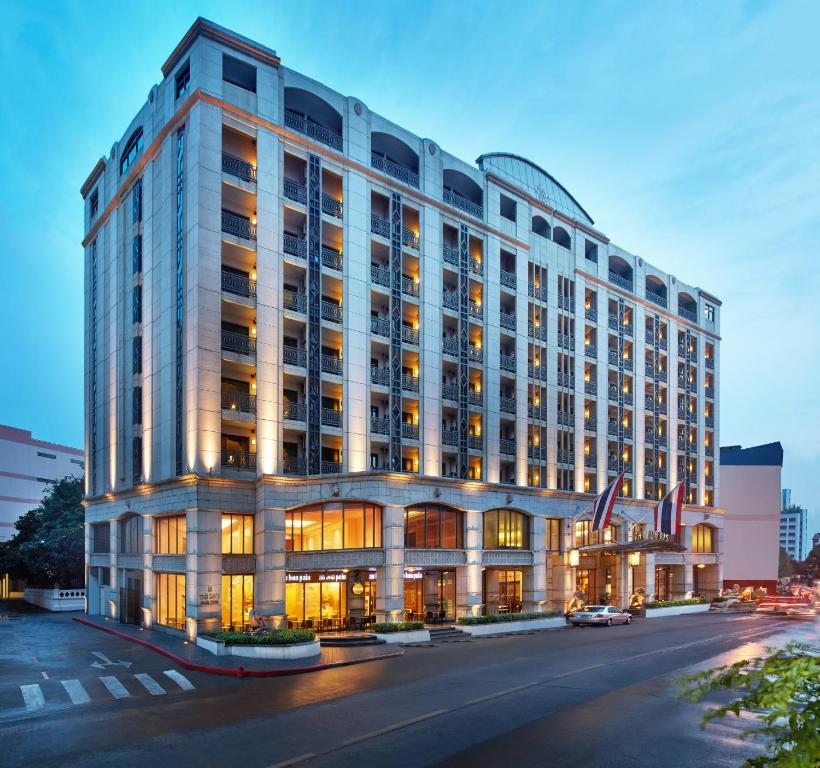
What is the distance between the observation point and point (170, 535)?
41.2 meters

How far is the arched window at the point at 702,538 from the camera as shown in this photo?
70.8 meters

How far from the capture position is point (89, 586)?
53.9 m

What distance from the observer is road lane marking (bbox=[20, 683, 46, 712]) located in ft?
71.9

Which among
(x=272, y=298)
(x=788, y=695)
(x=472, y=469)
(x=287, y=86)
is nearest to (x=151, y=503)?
(x=272, y=298)

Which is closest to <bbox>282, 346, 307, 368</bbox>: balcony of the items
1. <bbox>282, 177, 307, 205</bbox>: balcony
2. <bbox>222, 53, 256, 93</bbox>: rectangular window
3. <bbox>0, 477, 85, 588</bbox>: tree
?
<bbox>282, 177, 307, 205</bbox>: balcony

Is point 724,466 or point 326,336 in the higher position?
point 326,336

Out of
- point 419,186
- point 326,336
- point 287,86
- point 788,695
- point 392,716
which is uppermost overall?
point 287,86

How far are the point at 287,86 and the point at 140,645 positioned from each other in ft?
107

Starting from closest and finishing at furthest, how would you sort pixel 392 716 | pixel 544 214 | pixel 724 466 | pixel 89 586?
pixel 392 716 → pixel 89 586 → pixel 544 214 → pixel 724 466

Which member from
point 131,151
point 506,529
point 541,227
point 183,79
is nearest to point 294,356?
point 183,79

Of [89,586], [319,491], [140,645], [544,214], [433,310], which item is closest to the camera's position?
[140,645]

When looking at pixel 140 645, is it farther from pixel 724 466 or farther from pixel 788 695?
pixel 724 466

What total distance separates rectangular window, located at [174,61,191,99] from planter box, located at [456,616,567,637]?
35.5 m

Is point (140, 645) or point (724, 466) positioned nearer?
point (140, 645)
